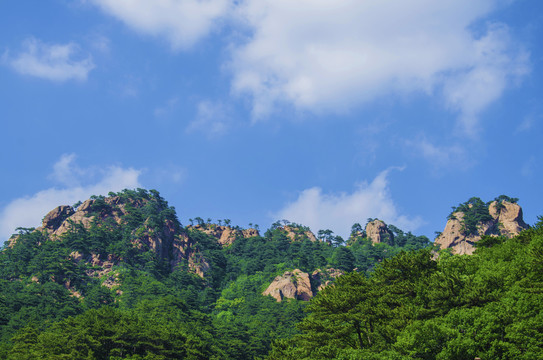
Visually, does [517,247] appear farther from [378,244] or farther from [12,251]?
[12,251]

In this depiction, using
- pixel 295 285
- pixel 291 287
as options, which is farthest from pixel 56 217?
pixel 295 285

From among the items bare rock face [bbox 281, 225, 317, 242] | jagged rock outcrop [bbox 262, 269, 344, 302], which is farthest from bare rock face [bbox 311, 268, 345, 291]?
bare rock face [bbox 281, 225, 317, 242]

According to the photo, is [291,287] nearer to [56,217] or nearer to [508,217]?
[508,217]

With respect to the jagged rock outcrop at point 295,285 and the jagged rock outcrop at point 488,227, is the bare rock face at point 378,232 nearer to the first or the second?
the jagged rock outcrop at point 488,227

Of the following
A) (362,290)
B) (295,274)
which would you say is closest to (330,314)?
(362,290)

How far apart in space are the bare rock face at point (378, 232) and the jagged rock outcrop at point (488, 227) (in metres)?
24.3

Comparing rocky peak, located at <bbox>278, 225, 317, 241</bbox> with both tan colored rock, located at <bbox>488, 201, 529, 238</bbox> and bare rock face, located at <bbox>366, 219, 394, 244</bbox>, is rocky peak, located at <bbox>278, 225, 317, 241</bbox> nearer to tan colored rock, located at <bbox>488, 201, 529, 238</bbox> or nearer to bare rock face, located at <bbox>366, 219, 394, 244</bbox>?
bare rock face, located at <bbox>366, 219, 394, 244</bbox>

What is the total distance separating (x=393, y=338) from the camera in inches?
1304

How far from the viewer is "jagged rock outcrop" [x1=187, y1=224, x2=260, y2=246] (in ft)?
463

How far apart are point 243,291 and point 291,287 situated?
44.9 feet

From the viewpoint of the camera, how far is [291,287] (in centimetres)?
9319

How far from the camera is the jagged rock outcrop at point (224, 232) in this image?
5559 inches

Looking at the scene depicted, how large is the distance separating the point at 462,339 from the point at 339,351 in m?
9.14

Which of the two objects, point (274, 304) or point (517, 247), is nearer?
point (517, 247)
